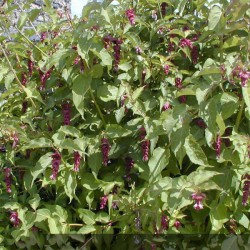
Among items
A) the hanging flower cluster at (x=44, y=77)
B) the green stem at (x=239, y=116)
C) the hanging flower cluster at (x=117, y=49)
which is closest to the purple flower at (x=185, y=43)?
the hanging flower cluster at (x=117, y=49)

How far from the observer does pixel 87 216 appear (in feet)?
6.57

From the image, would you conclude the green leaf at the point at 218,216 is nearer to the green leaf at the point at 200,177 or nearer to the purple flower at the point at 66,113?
the green leaf at the point at 200,177

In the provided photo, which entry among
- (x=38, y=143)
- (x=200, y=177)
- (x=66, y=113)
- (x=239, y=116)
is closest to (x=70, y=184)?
(x=38, y=143)

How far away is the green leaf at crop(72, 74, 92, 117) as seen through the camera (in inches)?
75.2

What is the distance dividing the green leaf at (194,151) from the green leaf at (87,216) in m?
0.51

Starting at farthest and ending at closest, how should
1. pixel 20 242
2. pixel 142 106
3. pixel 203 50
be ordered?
1. pixel 203 50
2. pixel 20 242
3. pixel 142 106

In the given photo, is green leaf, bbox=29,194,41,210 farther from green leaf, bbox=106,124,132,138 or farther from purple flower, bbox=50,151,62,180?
green leaf, bbox=106,124,132,138

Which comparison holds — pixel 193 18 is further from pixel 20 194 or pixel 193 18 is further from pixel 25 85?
pixel 20 194

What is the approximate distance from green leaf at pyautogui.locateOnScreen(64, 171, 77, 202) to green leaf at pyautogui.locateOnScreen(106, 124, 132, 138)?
221 millimetres

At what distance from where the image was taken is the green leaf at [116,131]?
6.39ft

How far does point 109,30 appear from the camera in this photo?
218 centimetres

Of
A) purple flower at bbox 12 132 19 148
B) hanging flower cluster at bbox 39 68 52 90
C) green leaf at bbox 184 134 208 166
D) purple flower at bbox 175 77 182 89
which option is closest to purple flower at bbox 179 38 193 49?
purple flower at bbox 175 77 182 89

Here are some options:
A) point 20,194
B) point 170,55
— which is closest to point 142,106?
point 170,55

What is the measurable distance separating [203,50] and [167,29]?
0.64 ft
